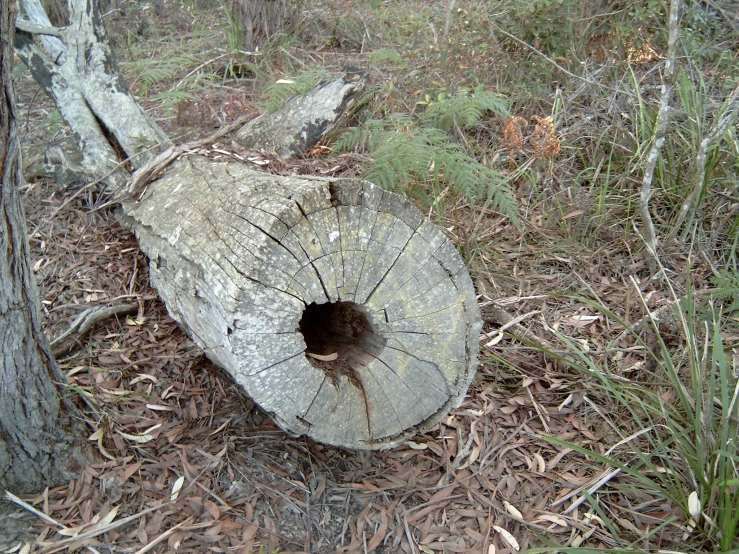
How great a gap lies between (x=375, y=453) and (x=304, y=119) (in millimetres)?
2308

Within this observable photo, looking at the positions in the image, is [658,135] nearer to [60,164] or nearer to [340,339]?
[340,339]

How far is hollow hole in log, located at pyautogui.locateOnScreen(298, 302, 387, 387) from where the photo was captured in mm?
2359

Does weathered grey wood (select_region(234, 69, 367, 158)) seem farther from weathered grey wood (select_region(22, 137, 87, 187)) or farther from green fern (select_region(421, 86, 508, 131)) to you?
weathered grey wood (select_region(22, 137, 87, 187))

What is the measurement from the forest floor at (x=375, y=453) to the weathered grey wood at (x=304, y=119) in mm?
314

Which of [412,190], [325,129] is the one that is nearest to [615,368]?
[412,190]

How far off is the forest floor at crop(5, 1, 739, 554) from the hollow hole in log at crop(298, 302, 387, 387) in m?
0.41

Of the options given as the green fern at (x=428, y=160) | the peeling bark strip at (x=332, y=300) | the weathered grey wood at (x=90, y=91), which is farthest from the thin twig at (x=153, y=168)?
the green fern at (x=428, y=160)

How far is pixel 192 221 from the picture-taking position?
8.47 feet

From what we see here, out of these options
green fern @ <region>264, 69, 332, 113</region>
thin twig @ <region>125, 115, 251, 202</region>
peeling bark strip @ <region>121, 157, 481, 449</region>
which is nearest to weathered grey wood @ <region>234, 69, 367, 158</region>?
green fern @ <region>264, 69, 332, 113</region>

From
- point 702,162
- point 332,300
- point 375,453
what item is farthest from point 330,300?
point 702,162

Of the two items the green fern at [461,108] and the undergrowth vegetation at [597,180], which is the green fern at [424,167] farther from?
the green fern at [461,108]

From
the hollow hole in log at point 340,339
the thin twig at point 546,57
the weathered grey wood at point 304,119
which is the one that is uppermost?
the thin twig at point 546,57

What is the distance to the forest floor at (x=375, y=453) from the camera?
2.27 metres

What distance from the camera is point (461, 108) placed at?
12.5 ft
